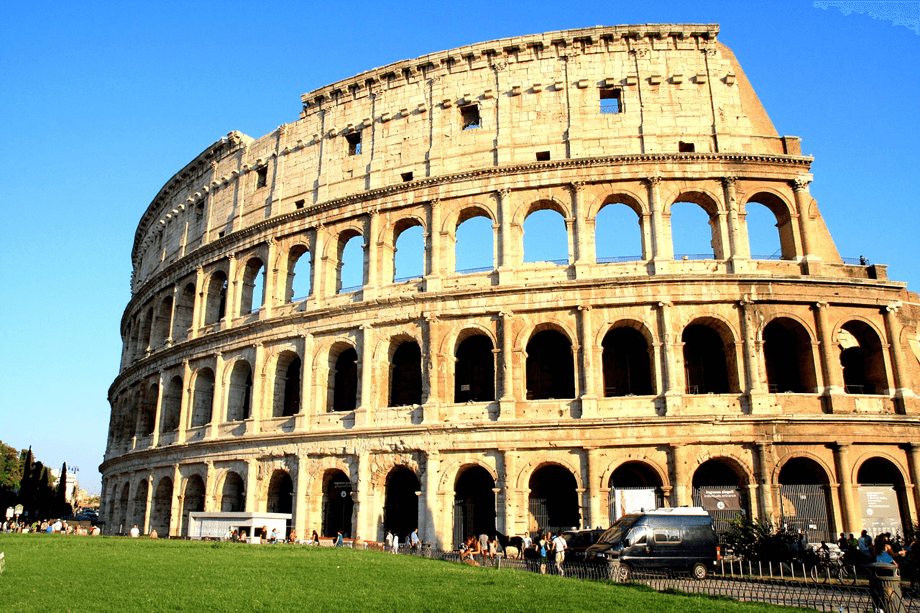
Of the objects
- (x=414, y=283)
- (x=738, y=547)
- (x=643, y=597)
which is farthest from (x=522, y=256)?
(x=643, y=597)

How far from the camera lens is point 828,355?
74.9 ft

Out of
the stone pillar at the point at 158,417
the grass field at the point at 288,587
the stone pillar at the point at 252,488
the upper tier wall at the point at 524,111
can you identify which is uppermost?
the upper tier wall at the point at 524,111

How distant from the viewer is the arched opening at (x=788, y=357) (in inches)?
914

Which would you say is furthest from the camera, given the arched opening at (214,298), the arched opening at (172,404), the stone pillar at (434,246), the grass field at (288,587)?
the arched opening at (214,298)

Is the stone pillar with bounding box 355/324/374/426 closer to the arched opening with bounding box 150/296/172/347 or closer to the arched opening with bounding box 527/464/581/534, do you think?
the arched opening with bounding box 527/464/581/534

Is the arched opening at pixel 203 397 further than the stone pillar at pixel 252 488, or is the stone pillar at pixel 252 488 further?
the arched opening at pixel 203 397

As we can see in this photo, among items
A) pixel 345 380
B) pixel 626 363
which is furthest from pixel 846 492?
pixel 345 380

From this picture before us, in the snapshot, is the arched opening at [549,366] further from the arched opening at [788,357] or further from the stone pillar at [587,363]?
the arched opening at [788,357]

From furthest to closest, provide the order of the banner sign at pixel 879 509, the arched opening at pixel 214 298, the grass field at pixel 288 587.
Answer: the arched opening at pixel 214 298, the banner sign at pixel 879 509, the grass field at pixel 288 587

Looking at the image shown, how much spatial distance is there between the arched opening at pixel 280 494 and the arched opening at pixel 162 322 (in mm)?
11556

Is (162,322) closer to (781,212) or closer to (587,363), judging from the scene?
(587,363)

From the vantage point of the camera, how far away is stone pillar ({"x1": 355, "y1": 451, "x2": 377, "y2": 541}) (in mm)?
23828

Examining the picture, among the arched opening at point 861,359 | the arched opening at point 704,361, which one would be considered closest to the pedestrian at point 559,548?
the arched opening at point 704,361

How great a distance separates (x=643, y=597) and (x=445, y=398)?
13.0 m
